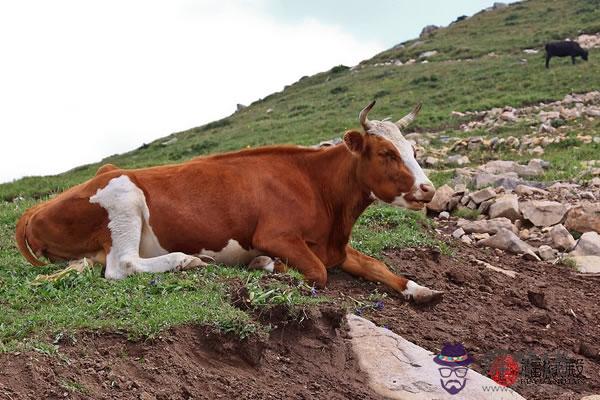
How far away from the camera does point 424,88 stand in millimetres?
36031

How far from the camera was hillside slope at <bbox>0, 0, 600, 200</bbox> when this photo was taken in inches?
1125

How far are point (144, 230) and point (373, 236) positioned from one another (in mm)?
3084

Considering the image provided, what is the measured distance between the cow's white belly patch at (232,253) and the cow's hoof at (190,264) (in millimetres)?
504

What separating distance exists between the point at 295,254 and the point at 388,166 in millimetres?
1265

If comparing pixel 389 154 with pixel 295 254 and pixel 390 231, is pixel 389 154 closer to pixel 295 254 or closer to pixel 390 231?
pixel 295 254

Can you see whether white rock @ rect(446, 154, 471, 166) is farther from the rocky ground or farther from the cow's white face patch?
the cow's white face patch

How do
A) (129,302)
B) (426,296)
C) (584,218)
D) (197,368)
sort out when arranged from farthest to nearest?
(584,218) < (426,296) < (129,302) < (197,368)

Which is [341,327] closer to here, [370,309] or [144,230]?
[370,309]

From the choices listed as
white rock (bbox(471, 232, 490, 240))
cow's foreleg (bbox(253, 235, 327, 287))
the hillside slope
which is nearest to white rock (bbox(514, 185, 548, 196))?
white rock (bbox(471, 232, 490, 240))

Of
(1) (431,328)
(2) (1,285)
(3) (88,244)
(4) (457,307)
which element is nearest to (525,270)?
(4) (457,307)

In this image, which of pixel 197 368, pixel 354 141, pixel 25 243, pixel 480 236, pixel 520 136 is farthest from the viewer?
pixel 520 136

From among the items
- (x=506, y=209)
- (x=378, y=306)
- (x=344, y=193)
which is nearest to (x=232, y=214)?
(x=344, y=193)

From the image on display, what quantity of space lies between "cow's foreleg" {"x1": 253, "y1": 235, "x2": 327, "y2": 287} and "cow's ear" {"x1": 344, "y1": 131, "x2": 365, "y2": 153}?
3.50 ft

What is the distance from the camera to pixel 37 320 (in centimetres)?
618
